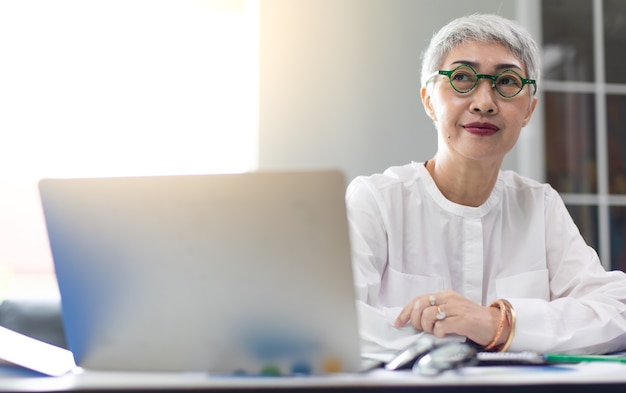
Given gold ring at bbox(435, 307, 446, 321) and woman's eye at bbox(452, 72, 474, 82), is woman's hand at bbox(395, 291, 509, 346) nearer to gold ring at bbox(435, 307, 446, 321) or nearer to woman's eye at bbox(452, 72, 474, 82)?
gold ring at bbox(435, 307, 446, 321)

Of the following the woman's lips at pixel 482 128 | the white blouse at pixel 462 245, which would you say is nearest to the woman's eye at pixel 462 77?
the woman's lips at pixel 482 128

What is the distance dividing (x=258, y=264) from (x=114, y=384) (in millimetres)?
183

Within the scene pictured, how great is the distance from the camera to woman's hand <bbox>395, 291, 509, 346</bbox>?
3.79ft

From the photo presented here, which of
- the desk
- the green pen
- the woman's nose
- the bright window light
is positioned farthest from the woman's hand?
the bright window light

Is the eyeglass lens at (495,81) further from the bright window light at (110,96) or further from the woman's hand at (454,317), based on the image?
the bright window light at (110,96)

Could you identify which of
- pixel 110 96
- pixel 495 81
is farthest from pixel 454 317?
pixel 110 96

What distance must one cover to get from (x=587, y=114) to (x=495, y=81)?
2.09 metres

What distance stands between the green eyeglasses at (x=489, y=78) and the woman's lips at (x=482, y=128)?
0.24ft

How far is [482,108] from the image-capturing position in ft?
5.04

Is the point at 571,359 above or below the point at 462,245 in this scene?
below

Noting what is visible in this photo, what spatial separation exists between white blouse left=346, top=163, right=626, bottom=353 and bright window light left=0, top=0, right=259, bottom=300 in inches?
80.5

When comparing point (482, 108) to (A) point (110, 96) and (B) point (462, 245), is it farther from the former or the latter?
(A) point (110, 96)

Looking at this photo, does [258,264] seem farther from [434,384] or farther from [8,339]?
[8,339]

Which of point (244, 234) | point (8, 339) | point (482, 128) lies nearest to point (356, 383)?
point (244, 234)
